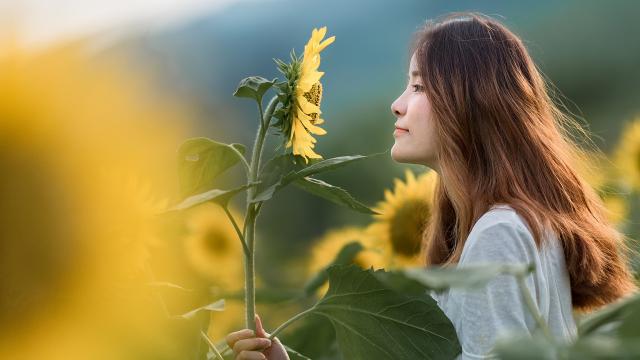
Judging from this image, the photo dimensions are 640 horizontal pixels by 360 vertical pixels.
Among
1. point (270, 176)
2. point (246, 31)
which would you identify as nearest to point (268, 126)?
point (270, 176)

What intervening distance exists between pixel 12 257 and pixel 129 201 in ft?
0.16

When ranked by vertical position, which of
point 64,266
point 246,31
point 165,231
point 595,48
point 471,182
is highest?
point 64,266

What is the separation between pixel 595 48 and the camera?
1379cm

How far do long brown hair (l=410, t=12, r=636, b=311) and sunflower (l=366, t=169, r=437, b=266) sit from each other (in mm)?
378

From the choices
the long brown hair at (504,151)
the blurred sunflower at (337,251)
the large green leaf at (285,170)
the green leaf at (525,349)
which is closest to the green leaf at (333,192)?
the large green leaf at (285,170)

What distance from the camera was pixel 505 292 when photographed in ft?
2.99

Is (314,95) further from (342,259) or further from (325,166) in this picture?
(342,259)

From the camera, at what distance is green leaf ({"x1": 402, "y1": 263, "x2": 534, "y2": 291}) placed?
0.42 meters

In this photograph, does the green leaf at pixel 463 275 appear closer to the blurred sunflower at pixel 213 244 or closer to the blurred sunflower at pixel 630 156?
the blurred sunflower at pixel 630 156

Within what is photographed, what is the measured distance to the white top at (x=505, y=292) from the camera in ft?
2.99

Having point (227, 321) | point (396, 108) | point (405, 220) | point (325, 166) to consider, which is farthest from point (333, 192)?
point (227, 321)

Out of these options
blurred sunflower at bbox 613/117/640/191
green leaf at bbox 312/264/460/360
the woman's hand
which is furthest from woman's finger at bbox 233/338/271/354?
blurred sunflower at bbox 613/117/640/191

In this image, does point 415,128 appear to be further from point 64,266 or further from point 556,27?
point 556,27

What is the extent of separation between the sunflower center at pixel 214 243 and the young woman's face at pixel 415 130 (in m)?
1.19
